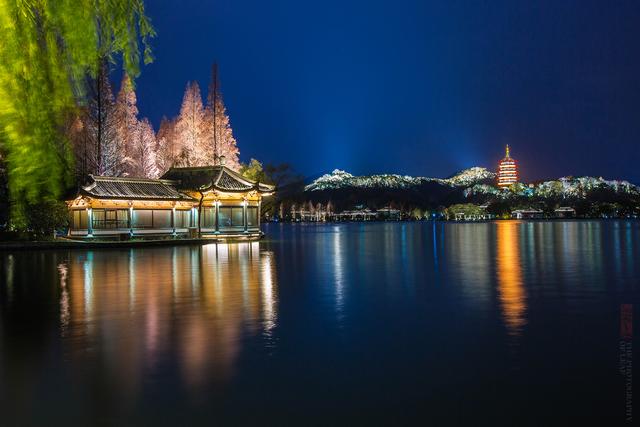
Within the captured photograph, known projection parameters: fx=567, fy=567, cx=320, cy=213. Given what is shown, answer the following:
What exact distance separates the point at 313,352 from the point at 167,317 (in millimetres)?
3461

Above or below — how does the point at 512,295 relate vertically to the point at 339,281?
below

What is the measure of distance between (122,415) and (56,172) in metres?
3.84

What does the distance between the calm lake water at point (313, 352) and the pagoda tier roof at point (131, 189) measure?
755 inches

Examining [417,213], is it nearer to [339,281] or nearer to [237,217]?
[237,217]

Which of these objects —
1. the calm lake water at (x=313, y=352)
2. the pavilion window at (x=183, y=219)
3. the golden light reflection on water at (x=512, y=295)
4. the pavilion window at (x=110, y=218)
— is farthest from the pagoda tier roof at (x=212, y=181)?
the calm lake water at (x=313, y=352)

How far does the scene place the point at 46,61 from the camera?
7031 millimetres

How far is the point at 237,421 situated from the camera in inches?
191

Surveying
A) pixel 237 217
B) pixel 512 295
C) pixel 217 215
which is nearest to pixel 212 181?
pixel 217 215

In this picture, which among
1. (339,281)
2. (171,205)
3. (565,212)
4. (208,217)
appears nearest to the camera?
(339,281)

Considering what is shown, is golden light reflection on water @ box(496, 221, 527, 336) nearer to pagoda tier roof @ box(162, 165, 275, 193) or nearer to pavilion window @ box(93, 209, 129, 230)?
pagoda tier roof @ box(162, 165, 275, 193)

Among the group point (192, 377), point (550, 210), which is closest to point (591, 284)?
point (192, 377)

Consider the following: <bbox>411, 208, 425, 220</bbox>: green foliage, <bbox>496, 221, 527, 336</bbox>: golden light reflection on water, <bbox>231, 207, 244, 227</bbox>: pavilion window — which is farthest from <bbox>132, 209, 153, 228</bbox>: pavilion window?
<bbox>411, 208, 425, 220</bbox>: green foliage

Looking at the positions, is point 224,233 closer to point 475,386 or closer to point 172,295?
point 172,295

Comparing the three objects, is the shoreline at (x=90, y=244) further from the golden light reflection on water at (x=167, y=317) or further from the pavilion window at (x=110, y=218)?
the golden light reflection on water at (x=167, y=317)
